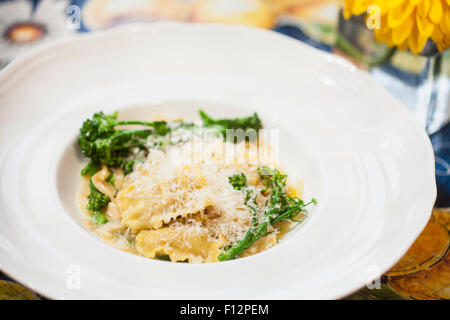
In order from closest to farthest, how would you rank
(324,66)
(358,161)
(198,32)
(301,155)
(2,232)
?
(2,232)
(358,161)
(301,155)
(324,66)
(198,32)

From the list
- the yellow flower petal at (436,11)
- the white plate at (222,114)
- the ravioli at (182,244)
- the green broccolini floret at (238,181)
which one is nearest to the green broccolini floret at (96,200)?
the white plate at (222,114)

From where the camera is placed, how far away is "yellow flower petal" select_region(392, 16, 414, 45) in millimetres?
2486

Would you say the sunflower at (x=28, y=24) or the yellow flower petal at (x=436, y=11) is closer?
the yellow flower petal at (x=436, y=11)

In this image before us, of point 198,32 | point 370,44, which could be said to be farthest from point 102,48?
point 370,44

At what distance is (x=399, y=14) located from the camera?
2.48 m

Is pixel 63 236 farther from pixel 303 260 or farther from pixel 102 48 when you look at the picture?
pixel 102 48

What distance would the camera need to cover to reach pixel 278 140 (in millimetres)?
2803

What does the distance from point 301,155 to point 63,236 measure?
1333 mm

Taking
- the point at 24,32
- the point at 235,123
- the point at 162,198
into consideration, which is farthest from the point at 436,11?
the point at 24,32

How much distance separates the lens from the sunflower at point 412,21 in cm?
240

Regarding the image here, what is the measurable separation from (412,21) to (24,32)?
9.00 ft

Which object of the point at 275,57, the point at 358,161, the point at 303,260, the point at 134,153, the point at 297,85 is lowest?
the point at 303,260

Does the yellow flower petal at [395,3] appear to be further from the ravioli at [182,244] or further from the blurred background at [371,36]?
the ravioli at [182,244]

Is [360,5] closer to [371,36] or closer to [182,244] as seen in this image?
[371,36]
